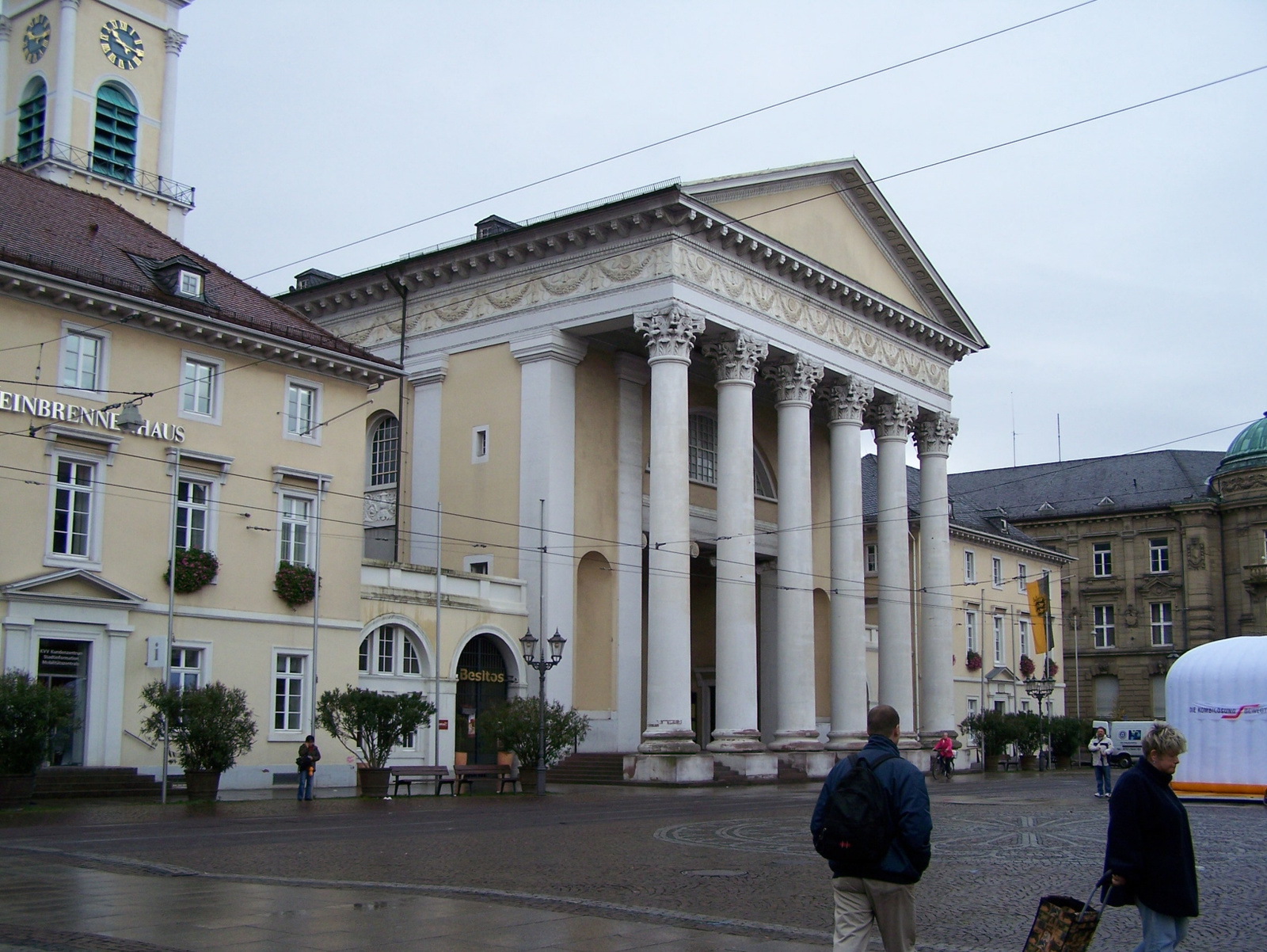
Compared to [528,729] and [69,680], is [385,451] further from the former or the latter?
[69,680]

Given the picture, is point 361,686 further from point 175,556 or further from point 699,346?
point 699,346

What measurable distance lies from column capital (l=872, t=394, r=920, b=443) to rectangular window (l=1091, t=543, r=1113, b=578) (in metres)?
38.9

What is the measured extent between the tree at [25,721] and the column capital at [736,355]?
23.6 metres

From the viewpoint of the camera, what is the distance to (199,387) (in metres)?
32.1

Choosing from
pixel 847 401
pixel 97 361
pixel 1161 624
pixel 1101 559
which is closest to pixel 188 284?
pixel 97 361

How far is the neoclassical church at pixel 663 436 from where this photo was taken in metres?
40.8

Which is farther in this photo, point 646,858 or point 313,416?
point 313,416

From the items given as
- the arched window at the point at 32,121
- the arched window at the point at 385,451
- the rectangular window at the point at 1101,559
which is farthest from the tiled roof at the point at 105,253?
the rectangular window at the point at 1101,559

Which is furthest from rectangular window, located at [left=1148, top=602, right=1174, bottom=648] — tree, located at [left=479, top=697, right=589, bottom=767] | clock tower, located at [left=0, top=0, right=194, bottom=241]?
clock tower, located at [left=0, top=0, right=194, bottom=241]

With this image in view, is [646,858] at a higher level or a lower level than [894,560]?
lower

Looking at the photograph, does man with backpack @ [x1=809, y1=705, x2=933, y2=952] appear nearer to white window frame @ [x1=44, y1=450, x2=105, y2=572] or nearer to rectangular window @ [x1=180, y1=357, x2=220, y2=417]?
→ white window frame @ [x1=44, y1=450, x2=105, y2=572]

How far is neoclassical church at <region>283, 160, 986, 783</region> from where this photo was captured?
40812 mm

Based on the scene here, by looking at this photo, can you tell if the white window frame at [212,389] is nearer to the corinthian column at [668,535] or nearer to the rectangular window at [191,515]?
the rectangular window at [191,515]

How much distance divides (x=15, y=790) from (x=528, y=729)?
1363 centimetres
